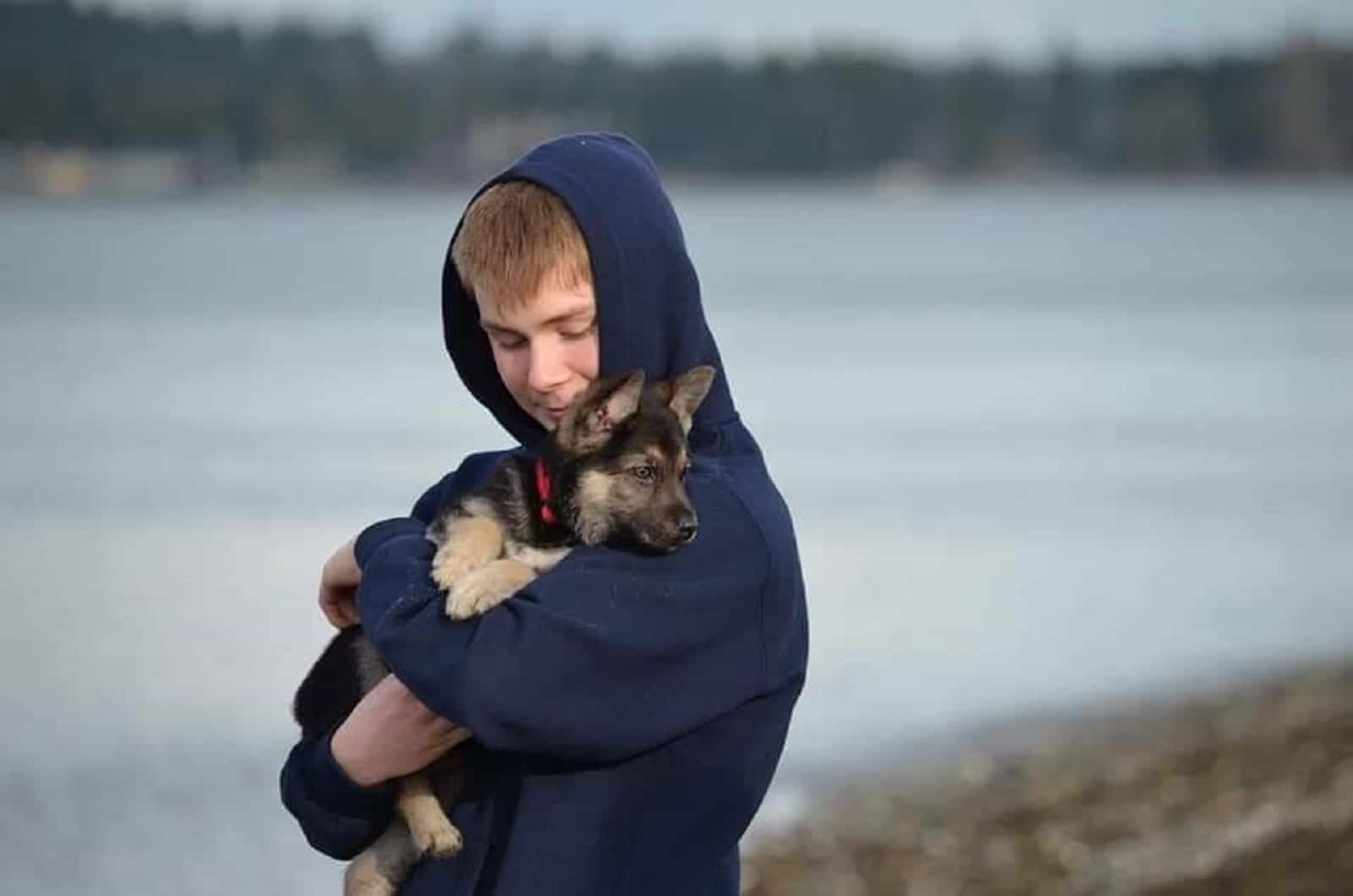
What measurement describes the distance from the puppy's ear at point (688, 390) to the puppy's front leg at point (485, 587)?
1.17 feet

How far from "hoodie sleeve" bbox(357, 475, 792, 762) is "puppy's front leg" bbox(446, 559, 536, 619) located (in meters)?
0.02

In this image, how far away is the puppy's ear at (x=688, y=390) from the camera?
13.7 feet

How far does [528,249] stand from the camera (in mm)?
4023

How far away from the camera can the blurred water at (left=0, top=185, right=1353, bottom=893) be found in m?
15.9

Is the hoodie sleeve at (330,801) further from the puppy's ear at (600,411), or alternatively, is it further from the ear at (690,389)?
the ear at (690,389)

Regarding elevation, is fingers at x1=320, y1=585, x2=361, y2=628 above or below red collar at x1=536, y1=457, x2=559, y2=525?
below

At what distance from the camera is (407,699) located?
403cm

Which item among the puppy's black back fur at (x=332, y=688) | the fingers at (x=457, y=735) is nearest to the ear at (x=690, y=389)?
the fingers at (x=457, y=735)

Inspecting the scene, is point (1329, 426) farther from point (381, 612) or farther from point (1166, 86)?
point (1166, 86)

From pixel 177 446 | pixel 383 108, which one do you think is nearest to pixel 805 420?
pixel 177 446

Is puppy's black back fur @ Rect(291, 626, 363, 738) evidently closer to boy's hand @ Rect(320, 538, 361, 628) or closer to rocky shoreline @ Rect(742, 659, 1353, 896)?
boy's hand @ Rect(320, 538, 361, 628)

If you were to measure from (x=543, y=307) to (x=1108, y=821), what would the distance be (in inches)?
348

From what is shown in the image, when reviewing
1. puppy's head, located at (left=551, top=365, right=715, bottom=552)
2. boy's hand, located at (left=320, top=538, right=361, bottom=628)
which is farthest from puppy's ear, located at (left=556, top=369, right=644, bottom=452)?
boy's hand, located at (left=320, top=538, right=361, bottom=628)

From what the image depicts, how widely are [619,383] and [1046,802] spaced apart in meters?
9.57
